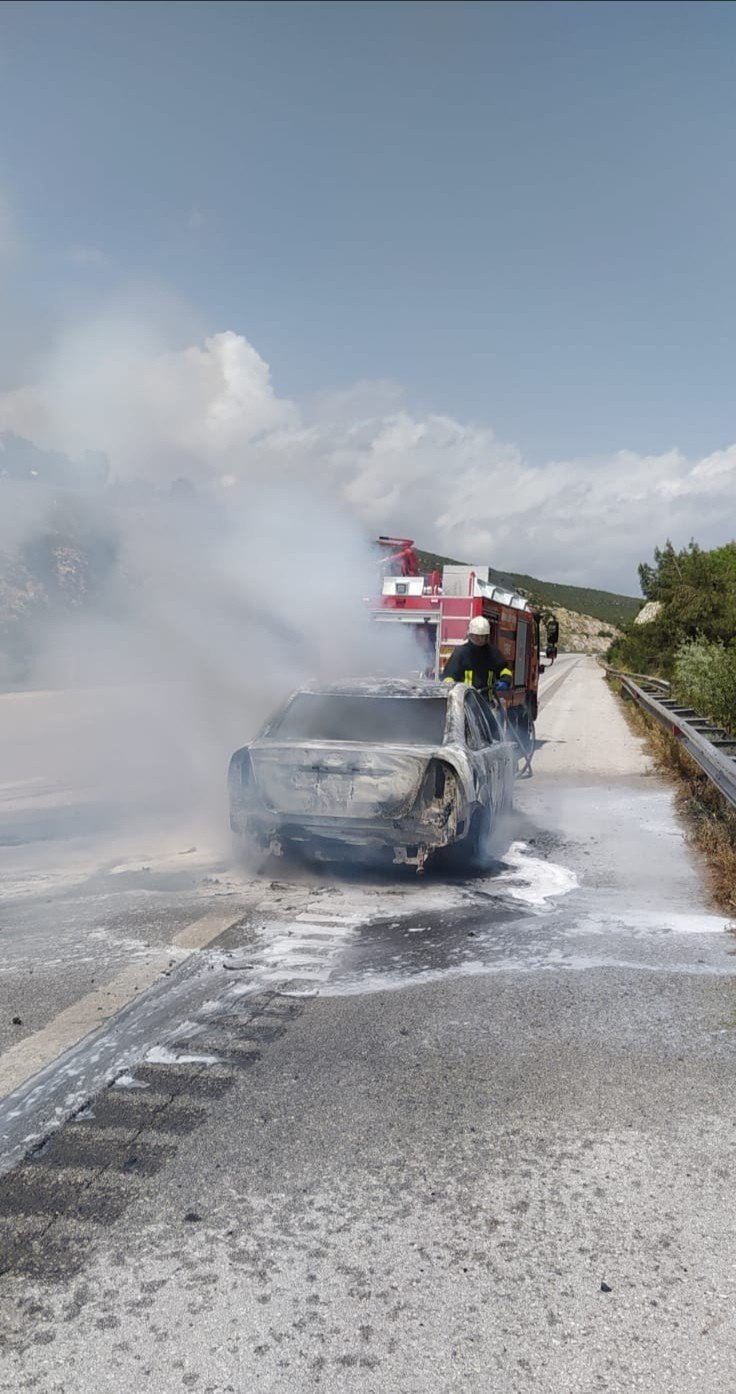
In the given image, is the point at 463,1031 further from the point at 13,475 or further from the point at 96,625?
the point at 96,625

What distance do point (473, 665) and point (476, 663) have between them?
1.9 inches

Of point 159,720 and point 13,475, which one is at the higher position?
point 13,475

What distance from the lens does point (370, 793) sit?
22.8 ft

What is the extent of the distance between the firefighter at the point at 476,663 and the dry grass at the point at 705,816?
92.8 inches

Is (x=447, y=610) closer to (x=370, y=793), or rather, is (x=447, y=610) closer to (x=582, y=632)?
(x=370, y=793)

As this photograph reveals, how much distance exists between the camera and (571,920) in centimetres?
622

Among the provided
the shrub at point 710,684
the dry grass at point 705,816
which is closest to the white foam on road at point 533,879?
the dry grass at point 705,816

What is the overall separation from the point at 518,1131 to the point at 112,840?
5650 mm

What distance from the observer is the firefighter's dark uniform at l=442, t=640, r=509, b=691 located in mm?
11055

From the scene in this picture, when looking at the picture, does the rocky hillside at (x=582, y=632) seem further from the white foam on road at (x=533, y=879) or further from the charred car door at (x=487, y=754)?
the white foam on road at (x=533, y=879)

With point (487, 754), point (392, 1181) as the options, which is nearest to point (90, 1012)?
point (392, 1181)

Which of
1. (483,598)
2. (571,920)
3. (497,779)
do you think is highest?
(483,598)

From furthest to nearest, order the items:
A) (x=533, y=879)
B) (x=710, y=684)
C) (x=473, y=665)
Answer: (x=710, y=684), (x=473, y=665), (x=533, y=879)

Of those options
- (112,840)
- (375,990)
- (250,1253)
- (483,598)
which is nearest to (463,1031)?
(375,990)
